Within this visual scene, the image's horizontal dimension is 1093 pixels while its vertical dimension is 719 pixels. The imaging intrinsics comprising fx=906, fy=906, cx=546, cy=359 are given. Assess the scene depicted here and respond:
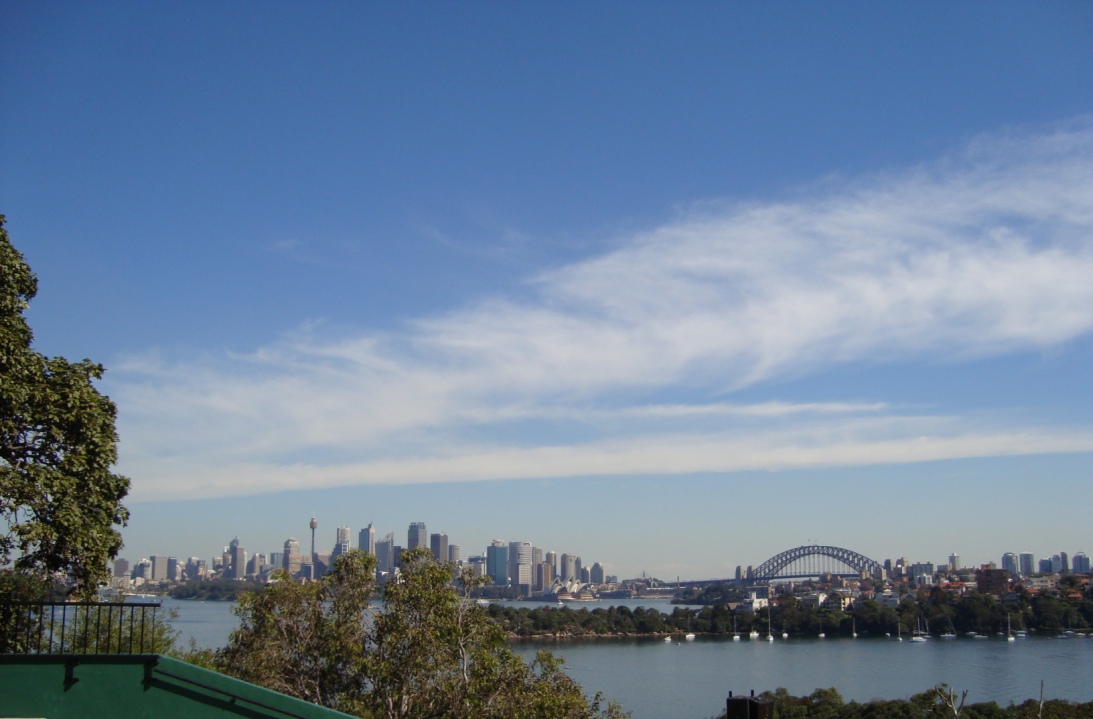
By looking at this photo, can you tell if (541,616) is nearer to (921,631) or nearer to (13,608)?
(921,631)

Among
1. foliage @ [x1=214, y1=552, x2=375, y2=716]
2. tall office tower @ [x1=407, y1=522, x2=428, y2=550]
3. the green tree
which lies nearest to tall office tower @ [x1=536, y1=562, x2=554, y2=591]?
tall office tower @ [x1=407, y1=522, x2=428, y2=550]

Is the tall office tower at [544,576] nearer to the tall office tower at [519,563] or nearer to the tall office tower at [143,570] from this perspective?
the tall office tower at [519,563]

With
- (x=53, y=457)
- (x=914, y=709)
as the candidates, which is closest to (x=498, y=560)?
(x=914, y=709)

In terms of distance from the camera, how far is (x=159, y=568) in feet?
579

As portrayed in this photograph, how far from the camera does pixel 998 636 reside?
7469 cm

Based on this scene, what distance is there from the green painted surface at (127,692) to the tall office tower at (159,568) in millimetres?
179684

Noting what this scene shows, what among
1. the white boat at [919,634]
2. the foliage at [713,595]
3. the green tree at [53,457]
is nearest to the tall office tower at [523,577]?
the foliage at [713,595]

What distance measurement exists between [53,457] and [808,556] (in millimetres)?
160541

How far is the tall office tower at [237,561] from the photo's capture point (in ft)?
544

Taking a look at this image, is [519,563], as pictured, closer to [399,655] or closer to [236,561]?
[236,561]

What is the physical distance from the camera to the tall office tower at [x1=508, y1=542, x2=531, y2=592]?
6398 inches

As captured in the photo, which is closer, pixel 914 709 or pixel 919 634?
pixel 914 709

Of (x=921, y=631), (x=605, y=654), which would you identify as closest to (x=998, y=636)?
(x=921, y=631)

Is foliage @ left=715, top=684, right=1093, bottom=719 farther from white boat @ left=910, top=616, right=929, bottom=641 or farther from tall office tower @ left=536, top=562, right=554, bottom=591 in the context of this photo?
tall office tower @ left=536, top=562, right=554, bottom=591
